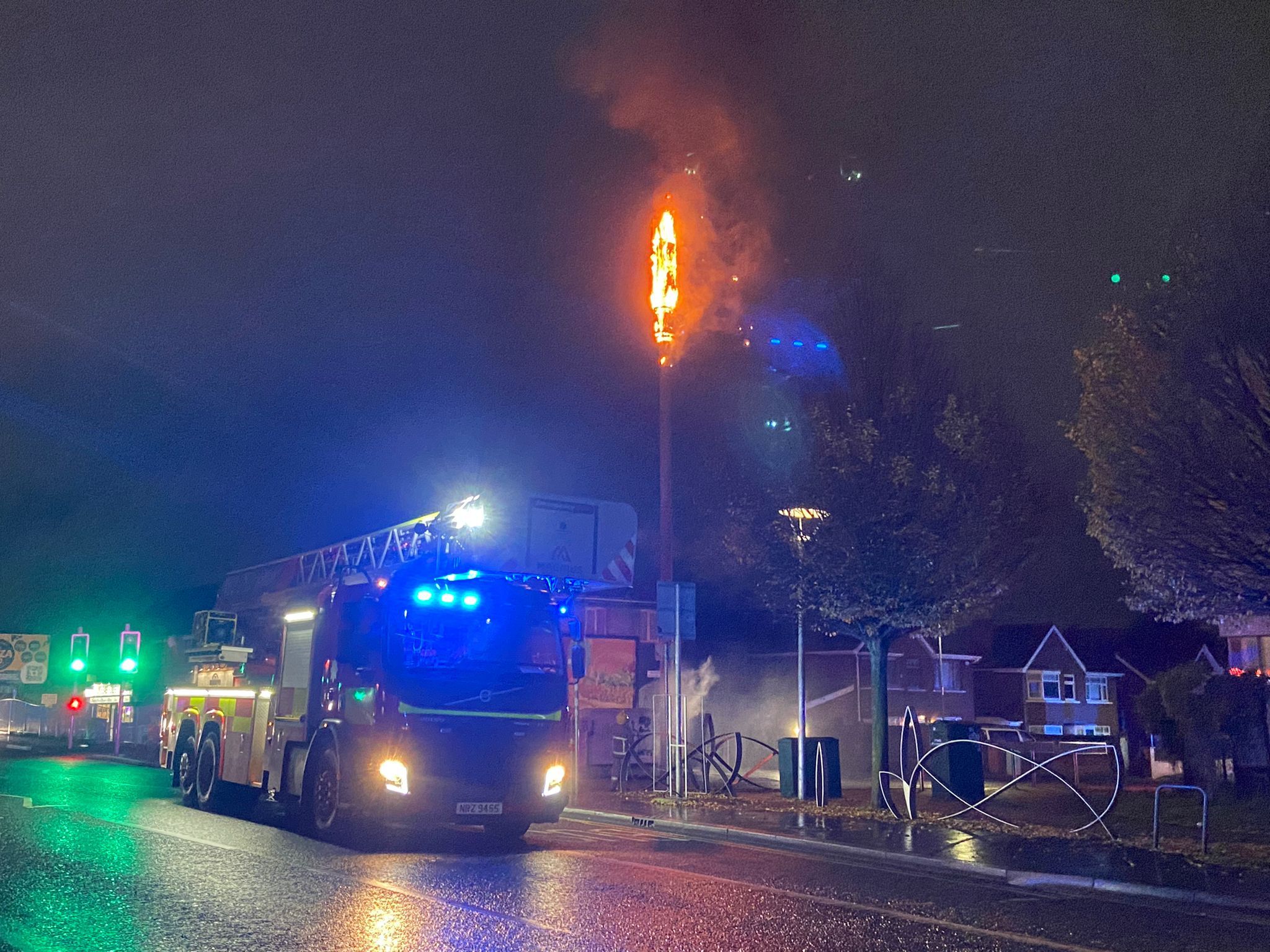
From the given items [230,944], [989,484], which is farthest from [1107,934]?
[989,484]

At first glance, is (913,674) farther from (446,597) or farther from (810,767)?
(446,597)

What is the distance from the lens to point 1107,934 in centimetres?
789

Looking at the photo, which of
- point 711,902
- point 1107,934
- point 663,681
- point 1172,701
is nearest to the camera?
point 1107,934

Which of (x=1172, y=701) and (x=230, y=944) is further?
(x=1172, y=701)

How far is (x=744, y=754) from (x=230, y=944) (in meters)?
26.7

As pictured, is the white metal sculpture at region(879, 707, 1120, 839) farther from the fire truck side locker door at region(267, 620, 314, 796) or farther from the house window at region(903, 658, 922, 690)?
the house window at region(903, 658, 922, 690)

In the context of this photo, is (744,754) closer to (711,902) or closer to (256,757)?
(256,757)

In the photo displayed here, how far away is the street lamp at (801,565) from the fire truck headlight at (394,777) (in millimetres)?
7663

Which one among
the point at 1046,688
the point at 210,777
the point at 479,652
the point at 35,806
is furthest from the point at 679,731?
the point at 1046,688

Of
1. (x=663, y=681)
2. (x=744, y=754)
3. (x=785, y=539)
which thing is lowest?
(x=744, y=754)

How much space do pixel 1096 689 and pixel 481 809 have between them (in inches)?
1650

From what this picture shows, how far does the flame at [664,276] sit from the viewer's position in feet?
73.5

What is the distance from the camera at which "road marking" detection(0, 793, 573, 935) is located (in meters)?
7.66

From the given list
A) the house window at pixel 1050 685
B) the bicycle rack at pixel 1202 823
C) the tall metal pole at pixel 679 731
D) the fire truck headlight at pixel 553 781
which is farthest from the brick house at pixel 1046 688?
the fire truck headlight at pixel 553 781
